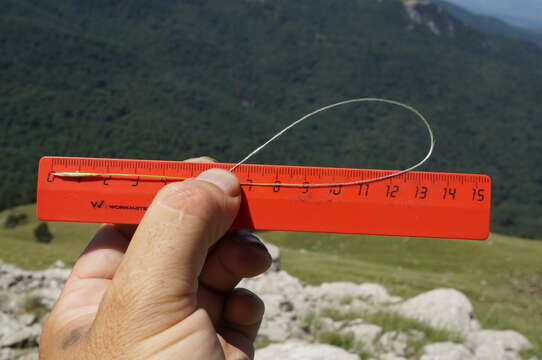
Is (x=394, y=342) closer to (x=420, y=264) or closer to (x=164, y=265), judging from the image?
(x=164, y=265)

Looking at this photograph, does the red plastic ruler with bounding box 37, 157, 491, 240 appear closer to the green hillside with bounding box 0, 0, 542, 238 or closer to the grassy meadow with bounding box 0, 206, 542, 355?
the grassy meadow with bounding box 0, 206, 542, 355

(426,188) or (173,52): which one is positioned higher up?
(426,188)

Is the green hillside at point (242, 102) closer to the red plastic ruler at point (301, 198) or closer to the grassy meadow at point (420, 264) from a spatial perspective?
the grassy meadow at point (420, 264)

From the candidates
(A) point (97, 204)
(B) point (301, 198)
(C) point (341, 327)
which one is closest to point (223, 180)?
(B) point (301, 198)

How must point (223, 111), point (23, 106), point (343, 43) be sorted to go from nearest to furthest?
point (23, 106)
point (223, 111)
point (343, 43)

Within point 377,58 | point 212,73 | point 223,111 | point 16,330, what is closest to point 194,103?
point 223,111

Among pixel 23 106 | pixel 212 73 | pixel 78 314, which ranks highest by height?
pixel 78 314

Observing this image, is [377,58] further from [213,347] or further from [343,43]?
[213,347]

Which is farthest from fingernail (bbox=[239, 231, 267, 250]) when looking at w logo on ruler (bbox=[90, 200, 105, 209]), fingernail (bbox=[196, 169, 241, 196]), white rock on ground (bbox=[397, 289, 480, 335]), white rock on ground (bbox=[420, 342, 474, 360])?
white rock on ground (bbox=[397, 289, 480, 335])
